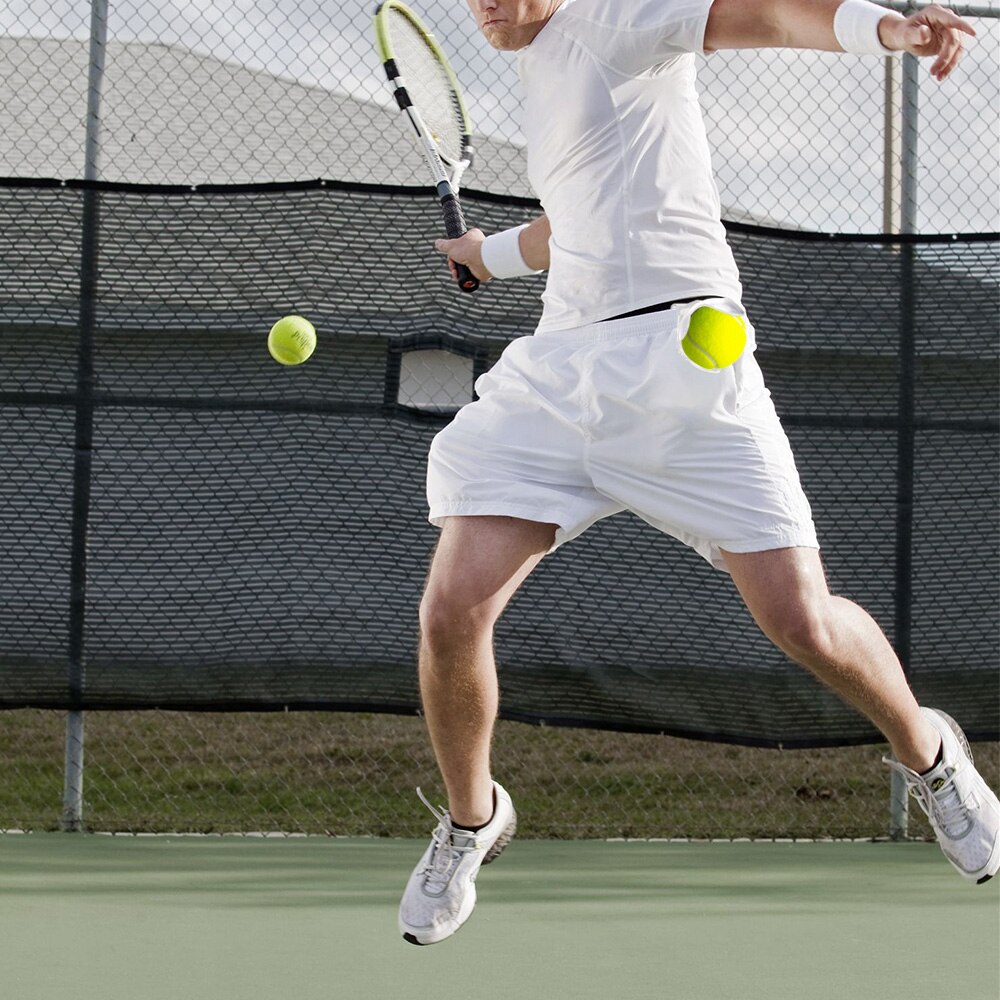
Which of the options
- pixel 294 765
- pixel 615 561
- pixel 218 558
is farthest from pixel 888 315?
pixel 294 765

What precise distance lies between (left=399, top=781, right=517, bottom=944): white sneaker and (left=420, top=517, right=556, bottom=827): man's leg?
0.43 feet

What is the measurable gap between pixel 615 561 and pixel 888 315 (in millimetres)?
1062

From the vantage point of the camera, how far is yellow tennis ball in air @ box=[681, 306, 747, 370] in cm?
234

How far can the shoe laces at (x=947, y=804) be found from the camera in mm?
2432

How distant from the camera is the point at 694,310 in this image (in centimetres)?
237

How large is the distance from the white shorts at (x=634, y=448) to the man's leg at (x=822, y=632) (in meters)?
0.04

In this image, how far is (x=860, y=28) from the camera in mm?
2068

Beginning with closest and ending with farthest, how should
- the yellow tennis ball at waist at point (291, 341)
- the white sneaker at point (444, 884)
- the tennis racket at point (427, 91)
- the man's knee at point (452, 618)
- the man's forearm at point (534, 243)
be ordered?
the man's knee at point (452, 618) < the white sneaker at point (444, 884) < the man's forearm at point (534, 243) < the tennis racket at point (427, 91) < the yellow tennis ball at waist at point (291, 341)

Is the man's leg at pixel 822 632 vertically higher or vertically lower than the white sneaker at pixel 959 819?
higher

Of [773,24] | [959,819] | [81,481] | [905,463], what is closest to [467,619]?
[959,819]

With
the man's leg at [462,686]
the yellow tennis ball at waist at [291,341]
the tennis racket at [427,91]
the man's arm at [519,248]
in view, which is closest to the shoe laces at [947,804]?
the man's leg at [462,686]

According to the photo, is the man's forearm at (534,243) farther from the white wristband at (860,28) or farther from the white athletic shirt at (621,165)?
the white wristband at (860,28)

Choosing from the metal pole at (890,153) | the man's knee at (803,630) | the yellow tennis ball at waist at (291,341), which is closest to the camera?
the man's knee at (803,630)

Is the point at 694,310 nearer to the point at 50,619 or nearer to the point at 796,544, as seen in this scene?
the point at 796,544
